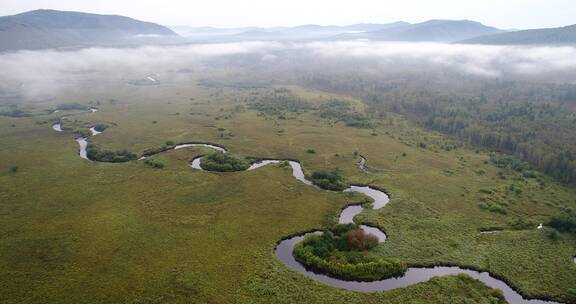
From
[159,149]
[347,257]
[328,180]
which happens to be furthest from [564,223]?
[159,149]

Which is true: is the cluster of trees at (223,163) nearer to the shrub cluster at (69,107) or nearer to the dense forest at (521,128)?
the dense forest at (521,128)

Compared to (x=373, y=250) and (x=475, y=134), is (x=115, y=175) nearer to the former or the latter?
(x=373, y=250)

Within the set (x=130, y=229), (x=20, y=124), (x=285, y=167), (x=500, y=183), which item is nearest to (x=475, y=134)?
(x=500, y=183)

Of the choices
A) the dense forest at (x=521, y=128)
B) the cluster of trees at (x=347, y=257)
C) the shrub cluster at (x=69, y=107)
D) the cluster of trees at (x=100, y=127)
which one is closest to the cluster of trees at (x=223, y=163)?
the cluster of trees at (x=347, y=257)

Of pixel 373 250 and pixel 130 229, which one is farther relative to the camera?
pixel 130 229

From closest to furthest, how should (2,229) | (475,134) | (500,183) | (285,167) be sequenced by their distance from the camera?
(2,229) → (500,183) → (285,167) → (475,134)

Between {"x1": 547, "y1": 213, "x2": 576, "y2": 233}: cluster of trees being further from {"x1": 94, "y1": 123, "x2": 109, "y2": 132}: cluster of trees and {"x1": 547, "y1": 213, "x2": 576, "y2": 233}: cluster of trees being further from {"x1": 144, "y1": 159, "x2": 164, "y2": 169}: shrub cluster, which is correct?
{"x1": 94, "y1": 123, "x2": 109, "y2": 132}: cluster of trees
